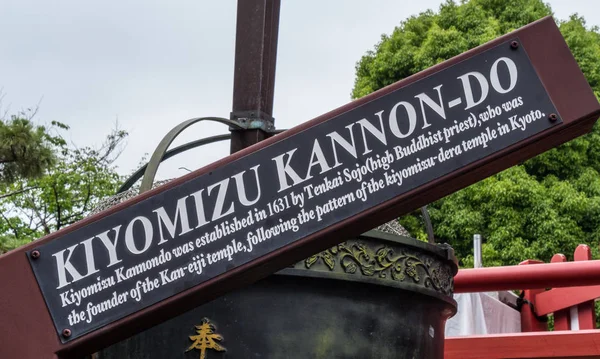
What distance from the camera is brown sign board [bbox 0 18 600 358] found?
4.49ft

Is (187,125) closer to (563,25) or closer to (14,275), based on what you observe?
(14,275)

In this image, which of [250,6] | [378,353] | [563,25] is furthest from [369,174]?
[563,25]

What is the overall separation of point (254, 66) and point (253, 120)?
0.43 feet

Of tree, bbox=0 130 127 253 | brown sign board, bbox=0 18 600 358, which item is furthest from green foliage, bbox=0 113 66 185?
brown sign board, bbox=0 18 600 358

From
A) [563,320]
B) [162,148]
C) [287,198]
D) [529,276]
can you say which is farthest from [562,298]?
[287,198]

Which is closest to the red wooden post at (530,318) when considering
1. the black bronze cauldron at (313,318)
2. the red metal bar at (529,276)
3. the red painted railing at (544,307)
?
the red painted railing at (544,307)

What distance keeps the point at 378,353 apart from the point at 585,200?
15.2 m

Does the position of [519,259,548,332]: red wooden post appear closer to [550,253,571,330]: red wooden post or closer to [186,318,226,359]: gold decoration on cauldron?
[550,253,571,330]: red wooden post

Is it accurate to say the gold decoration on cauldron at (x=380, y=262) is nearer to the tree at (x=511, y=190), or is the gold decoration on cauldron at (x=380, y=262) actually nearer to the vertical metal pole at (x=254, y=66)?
the vertical metal pole at (x=254, y=66)

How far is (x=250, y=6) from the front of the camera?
7.02ft

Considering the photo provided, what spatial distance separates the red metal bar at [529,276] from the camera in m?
3.86

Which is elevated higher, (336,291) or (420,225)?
(420,225)

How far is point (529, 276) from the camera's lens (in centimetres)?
398

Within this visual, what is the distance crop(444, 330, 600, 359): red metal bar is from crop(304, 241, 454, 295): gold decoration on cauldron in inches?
109
